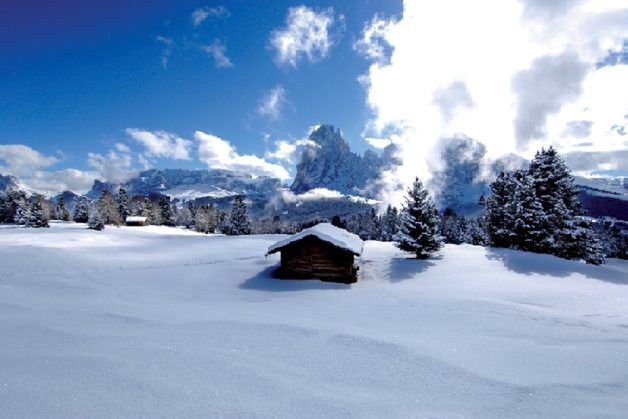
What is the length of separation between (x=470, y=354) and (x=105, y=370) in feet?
25.7

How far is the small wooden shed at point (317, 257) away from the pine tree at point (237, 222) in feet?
201

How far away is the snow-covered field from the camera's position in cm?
537

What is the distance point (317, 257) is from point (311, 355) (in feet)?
55.8

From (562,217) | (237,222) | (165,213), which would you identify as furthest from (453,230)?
(165,213)

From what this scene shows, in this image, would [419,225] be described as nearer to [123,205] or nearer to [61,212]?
[123,205]

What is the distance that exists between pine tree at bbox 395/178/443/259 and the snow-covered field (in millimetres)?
10844

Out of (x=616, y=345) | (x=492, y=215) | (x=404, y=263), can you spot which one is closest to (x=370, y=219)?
(x=492, y=215)

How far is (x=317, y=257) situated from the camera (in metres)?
24.3

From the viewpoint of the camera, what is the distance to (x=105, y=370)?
20.2ft

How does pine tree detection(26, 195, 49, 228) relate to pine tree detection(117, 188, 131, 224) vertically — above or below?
below

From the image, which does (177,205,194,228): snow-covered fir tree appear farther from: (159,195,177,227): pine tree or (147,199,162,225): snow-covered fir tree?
(147,199,162,225): snow-covered fir tree

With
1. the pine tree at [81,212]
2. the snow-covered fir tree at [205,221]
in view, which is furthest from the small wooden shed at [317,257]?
the pine tree at [81,212]

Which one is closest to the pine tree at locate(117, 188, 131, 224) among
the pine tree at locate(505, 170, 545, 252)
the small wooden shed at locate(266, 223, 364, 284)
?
the small wooden shed at locate(266, 223, 364, 284)

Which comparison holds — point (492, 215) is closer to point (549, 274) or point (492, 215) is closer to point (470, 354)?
point (549, 274)
